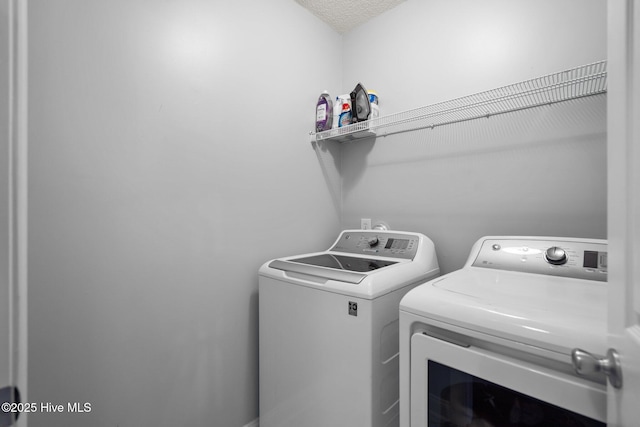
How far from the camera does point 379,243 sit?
169 cm

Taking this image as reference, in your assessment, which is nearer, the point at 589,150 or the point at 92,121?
the point at 92,121

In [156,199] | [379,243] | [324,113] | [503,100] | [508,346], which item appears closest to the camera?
[508,346]

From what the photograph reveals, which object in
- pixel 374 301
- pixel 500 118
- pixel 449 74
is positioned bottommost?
pixel 374 301

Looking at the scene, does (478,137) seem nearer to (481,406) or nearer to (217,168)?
(481,406)

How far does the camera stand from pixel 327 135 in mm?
1863

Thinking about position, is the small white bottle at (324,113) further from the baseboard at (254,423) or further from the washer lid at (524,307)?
the baseboard at (254,423)

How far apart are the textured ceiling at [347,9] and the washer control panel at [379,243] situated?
58.7 inches

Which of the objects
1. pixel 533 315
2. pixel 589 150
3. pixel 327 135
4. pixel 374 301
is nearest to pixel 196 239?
pixel 374 301

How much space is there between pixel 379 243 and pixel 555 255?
81cm

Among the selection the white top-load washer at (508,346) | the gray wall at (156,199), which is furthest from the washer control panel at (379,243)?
the white top-load washer at (508,346)

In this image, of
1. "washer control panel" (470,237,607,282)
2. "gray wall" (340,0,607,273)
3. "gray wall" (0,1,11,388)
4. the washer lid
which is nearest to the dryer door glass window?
the washer lid

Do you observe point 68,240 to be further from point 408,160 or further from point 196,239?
point 408,160

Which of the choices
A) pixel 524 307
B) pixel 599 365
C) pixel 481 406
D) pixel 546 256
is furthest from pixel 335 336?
pixel 546 256

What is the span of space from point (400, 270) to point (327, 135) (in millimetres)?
1017
